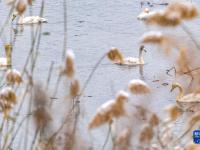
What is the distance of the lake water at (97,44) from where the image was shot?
4.98 metres

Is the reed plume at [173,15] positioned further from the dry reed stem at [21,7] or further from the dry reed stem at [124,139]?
the dry reed stem at [21,7]

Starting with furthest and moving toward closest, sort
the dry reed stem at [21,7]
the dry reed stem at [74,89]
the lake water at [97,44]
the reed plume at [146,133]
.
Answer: the lake water at [97,44]
the dry reed stem at [21,7]
the dry reed stem at [74,89]
the reed plume at [146,133]

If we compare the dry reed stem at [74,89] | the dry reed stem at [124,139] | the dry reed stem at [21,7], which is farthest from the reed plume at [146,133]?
the dry reed stem at [21,7]

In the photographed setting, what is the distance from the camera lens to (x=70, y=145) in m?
2.18

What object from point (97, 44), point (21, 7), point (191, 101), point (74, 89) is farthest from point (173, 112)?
point (97, 44)

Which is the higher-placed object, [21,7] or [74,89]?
[21,7]

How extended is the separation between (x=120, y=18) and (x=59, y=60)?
1.68 meters

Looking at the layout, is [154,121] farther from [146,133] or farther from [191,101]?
[191,101]

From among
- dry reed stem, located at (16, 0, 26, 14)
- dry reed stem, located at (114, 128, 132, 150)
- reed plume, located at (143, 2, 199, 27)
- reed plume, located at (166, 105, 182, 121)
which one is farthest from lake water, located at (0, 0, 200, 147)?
reed plume, located at (143, 2, 199, 27)

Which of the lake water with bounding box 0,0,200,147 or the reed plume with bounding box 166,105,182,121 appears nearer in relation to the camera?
the reed plume with bounding box 166,105,182,121

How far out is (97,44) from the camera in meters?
6.19

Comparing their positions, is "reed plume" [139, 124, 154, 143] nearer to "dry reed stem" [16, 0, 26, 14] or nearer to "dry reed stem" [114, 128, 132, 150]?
"dry reed stem" [114, 128, 132, 150]

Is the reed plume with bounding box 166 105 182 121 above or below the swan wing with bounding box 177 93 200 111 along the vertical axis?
above

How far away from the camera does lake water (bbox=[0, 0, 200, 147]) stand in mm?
4977
